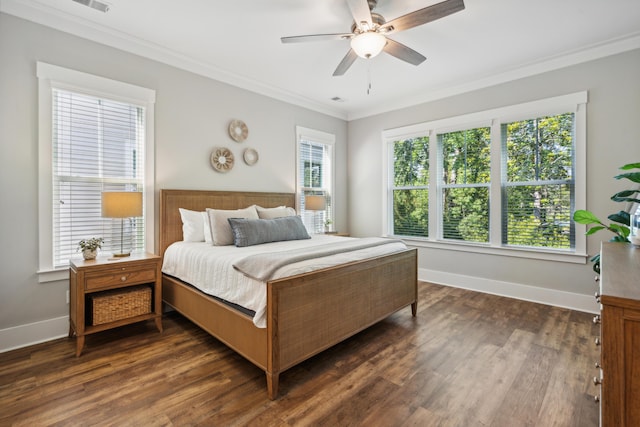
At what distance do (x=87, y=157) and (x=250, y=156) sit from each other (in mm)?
1816

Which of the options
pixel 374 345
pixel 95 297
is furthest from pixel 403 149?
pixel 95 297

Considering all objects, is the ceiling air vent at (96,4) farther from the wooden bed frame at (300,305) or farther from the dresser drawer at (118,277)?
the dresser drawer at (118,277)

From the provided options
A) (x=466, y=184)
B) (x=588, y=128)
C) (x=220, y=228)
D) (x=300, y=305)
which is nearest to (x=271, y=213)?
(x=220, y=228)

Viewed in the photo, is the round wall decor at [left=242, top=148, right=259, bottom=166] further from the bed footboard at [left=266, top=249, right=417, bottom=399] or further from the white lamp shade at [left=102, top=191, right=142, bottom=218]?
the bed footboard at [left=266, top=249, right=417, bottom=399]

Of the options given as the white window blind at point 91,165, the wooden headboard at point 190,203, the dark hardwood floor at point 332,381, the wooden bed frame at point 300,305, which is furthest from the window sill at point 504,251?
the white window blind at point 91,165

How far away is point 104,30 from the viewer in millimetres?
2895

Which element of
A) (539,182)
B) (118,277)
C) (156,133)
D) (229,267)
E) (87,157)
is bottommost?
(118,277)

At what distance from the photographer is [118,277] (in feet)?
8.66

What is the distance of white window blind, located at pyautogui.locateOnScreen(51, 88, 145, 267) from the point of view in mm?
2760

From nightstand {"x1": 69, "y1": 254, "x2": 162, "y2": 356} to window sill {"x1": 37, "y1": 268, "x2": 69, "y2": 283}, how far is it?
137mm

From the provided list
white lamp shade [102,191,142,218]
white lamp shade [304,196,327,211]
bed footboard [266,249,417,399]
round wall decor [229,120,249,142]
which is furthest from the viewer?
white lamp shade [304,196,327,211]

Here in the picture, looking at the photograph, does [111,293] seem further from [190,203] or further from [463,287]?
[463,287]

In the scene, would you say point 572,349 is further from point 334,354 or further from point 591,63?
point 591,63

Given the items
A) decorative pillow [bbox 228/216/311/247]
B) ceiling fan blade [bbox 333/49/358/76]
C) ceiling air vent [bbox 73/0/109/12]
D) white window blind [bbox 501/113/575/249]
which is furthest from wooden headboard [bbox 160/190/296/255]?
white window blind [bbox 501/113/575/249]
